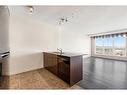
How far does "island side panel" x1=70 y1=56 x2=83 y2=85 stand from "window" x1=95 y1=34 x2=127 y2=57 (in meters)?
4.82

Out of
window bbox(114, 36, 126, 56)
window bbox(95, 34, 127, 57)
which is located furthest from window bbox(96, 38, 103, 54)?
window bbox(114, 36, 126, 56)

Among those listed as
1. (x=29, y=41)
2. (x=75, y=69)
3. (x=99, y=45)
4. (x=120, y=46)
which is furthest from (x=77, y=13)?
(x=99, y=45)

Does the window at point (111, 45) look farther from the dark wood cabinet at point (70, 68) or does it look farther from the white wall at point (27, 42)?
the dark wood cabinet at point (70, 68)

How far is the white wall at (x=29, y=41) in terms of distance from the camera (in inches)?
165

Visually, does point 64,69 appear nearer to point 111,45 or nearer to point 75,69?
point 75,69

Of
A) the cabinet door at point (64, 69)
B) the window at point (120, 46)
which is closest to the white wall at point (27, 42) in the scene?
the cabinet door at point (64, 69)

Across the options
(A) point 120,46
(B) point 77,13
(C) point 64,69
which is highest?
(B) point 77,13

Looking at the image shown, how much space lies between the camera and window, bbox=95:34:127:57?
712 cm

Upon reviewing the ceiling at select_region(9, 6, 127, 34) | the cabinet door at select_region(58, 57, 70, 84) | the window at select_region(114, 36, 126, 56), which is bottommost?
the cabinet door at select_region(58, 57, 70, 84)

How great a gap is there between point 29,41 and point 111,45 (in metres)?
5.79

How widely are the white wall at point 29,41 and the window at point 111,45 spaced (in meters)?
3.72

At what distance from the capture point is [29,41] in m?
4.68

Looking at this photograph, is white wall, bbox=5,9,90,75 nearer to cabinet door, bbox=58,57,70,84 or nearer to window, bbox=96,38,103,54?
cabinet door, bbox=58,57,70,84

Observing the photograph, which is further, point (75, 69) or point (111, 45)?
point (111, 45)
